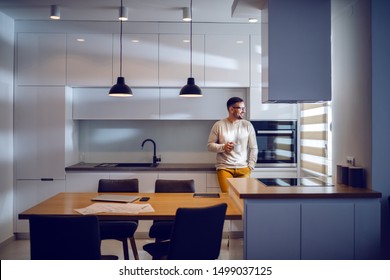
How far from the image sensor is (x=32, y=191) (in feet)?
15.3

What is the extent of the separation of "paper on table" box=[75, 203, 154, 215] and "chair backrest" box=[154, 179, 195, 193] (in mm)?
774

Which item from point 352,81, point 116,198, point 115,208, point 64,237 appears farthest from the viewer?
point 352,81

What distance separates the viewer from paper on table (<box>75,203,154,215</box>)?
2.54 m

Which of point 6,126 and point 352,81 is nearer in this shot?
point 352,81

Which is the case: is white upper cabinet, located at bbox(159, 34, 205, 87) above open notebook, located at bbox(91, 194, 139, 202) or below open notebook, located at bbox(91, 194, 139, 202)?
above

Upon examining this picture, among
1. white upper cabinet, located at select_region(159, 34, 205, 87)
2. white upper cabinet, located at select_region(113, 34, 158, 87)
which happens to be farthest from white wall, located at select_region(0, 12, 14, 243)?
white upper cabinet, located at select_region(159, 34, 205, 87)

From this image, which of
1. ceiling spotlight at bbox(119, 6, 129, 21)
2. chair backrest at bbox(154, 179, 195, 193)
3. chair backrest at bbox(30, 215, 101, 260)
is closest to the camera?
chair backrest at bbox(30, 215, 101, 260)

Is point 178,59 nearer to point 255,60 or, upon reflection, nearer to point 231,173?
point 255,60

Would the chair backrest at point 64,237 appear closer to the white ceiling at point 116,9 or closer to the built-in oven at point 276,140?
the white ceiling at point 116,9

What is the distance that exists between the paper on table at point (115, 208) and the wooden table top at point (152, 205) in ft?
0.18

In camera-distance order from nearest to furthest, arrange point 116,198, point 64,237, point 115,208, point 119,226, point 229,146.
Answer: point 64,237
point 115,208
point 116,198
point 119,226
point 229,146

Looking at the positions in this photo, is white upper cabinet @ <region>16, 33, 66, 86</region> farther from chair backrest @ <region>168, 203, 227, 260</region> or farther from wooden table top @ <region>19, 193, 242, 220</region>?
chair backrest @ <region>168, 203, 227, 260</region>

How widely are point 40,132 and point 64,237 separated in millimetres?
2912

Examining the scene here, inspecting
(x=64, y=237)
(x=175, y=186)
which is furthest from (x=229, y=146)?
(x=64, y=237)
